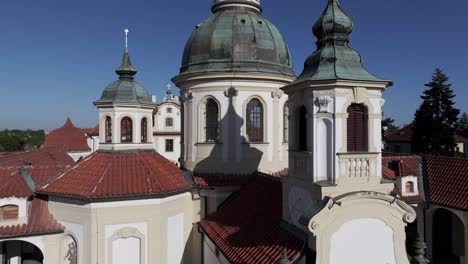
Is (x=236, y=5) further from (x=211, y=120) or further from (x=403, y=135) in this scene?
(x=403, y=135)

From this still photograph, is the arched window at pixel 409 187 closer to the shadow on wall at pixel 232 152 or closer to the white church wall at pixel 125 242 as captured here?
the shadow on wall at pixel 232 152

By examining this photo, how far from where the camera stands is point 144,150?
16062 mm

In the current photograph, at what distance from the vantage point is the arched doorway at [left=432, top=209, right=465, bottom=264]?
19.9 metres

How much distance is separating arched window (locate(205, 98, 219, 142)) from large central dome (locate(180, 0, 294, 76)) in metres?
1.64

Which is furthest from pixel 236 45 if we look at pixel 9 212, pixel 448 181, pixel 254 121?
pixel 448 181

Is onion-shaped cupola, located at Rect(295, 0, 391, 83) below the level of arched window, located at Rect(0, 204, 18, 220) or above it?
above

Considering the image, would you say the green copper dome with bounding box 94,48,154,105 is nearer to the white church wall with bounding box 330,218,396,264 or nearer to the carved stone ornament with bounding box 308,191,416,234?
the carved stone ornament with bounding box 308,191,416,234

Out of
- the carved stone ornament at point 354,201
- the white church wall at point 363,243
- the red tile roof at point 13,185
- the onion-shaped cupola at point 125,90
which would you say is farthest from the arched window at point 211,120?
the white church wall at point 363,243

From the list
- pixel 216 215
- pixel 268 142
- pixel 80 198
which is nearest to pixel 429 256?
pixel 268 142

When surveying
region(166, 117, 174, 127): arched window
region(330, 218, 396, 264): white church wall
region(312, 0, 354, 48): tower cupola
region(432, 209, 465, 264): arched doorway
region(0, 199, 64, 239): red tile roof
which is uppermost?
region(312, 0, 354, 48): tower cupola

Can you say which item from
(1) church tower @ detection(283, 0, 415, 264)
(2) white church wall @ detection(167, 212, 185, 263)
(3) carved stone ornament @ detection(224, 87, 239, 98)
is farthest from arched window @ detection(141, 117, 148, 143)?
(1) church tower @ detection(283, 0, 415, 264)

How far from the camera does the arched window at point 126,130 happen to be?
16.1 metres

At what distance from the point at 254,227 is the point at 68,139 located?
46.2 m

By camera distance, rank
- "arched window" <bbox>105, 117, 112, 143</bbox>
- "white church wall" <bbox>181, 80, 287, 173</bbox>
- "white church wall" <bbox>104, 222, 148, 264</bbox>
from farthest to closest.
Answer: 1. "arched window" <bbox>105, 117, 112, 143</bbox>
2. "white church wall" <bbox>181, 80, 287, 173</bbox>
3. "white church wall" <bbox>104, 222, 148, 264</bbox>
